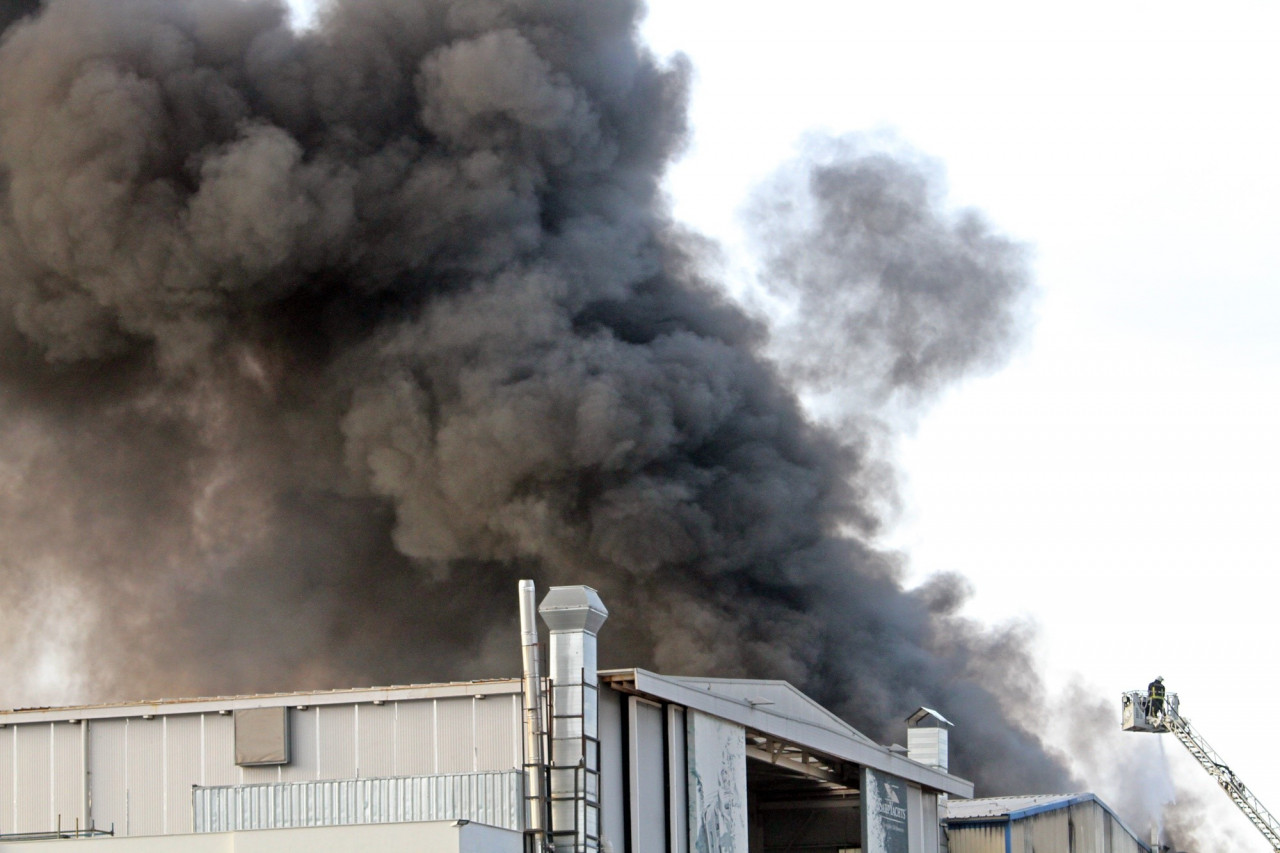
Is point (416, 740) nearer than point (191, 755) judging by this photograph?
Yes

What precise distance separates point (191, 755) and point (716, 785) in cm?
653

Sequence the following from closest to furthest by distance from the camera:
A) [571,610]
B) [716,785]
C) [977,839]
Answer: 1. [571,610]
2. [716,785]
3. [977,839]

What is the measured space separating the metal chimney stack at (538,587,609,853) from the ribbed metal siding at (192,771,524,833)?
1.67 ft

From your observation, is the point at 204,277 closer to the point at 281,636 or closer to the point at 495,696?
the point at 281,636

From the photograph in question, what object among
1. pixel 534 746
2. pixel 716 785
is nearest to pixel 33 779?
pixel 534 746

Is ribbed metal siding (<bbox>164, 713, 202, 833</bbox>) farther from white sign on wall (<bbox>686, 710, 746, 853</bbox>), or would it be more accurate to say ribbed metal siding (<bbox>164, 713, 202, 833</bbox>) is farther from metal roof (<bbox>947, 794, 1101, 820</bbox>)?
metal roof (<bbox>947, 794, 1101, 820</bbox>)

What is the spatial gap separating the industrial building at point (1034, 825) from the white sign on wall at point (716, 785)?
9.68 meters

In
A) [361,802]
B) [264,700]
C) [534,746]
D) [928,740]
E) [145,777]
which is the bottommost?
[361,802]

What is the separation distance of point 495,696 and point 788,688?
217 inches

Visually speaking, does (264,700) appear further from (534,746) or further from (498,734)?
(534,746)

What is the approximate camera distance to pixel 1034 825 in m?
34.1

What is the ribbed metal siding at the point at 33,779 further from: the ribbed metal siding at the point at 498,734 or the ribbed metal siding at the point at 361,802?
the ribbed metal siding at the point at 498,734

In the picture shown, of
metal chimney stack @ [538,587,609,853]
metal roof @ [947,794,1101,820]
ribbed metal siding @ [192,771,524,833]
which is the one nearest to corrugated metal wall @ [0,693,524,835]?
ribbed metal siding @ [192,771,524,833]

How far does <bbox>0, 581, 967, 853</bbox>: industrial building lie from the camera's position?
69.4ft
